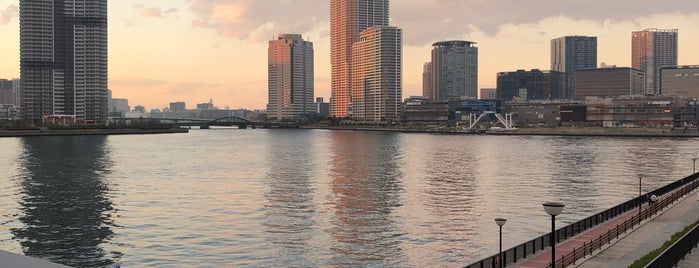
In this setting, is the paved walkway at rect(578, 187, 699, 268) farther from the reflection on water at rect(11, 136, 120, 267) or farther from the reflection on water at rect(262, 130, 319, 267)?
the reflection on water at rect(11, 136, 120, 267)

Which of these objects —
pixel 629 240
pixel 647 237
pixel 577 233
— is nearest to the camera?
pixel 629 240

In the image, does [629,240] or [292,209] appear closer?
[629,240]

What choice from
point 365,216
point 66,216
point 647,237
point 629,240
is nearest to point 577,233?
point 629,240

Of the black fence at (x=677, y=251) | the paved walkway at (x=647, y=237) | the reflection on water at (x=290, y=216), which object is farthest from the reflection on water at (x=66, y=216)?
the black fence at (x=677, y=251)

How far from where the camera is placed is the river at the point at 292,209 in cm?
4522

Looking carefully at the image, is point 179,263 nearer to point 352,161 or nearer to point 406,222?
point 406,222

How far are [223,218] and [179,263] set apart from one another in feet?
59.2

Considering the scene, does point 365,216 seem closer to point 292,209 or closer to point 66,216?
point 292,209

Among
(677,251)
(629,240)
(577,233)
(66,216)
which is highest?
(677,251)

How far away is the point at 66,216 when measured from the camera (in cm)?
6038

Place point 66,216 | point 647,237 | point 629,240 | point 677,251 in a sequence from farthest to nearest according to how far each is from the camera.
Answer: point 66,216 → point 647,237 → point 629,240 → point 677,251

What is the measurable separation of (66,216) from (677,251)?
167ft

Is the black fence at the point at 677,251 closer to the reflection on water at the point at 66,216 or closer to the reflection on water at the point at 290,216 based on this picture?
the reflection on water at the point at 290,216

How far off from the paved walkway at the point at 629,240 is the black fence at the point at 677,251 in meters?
0.77
